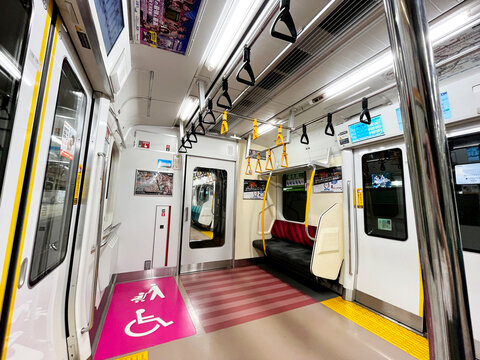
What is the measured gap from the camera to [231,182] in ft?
14.6

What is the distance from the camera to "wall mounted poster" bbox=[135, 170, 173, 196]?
142 inches

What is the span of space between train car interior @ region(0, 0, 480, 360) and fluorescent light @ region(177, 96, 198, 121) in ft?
0.20

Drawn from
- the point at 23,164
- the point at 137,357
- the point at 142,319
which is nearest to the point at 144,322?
the point at 142,319

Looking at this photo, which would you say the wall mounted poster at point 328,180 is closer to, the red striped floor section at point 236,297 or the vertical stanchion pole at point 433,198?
the red striped floor section at point 236,297

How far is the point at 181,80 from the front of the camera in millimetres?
2473

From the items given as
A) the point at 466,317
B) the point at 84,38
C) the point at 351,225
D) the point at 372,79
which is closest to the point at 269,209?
the point at 351,225

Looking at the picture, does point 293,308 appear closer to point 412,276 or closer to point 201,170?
point 412,276

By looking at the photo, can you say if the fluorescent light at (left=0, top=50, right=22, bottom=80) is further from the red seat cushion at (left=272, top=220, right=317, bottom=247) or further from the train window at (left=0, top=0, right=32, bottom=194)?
the red seat cushion at (left=272, top=220, right=317, bottom=247)

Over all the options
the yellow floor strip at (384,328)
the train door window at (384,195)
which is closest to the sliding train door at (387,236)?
the train door window at (384,195)

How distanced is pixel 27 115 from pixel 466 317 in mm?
1339

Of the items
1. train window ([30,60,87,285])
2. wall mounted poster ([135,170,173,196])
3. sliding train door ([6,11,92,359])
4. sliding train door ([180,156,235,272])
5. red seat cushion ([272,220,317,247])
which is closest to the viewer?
sliding train door ([6,11,92,359])

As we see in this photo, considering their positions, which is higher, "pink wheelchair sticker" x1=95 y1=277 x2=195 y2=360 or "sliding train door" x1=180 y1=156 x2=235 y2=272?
"sliding train door" x1=180 y1=156 x2=235 y2=272

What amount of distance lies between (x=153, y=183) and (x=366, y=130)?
11.1 ft

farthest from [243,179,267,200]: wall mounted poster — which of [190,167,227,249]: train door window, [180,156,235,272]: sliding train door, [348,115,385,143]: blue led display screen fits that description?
[348,115,385,143]: blue led display screen
